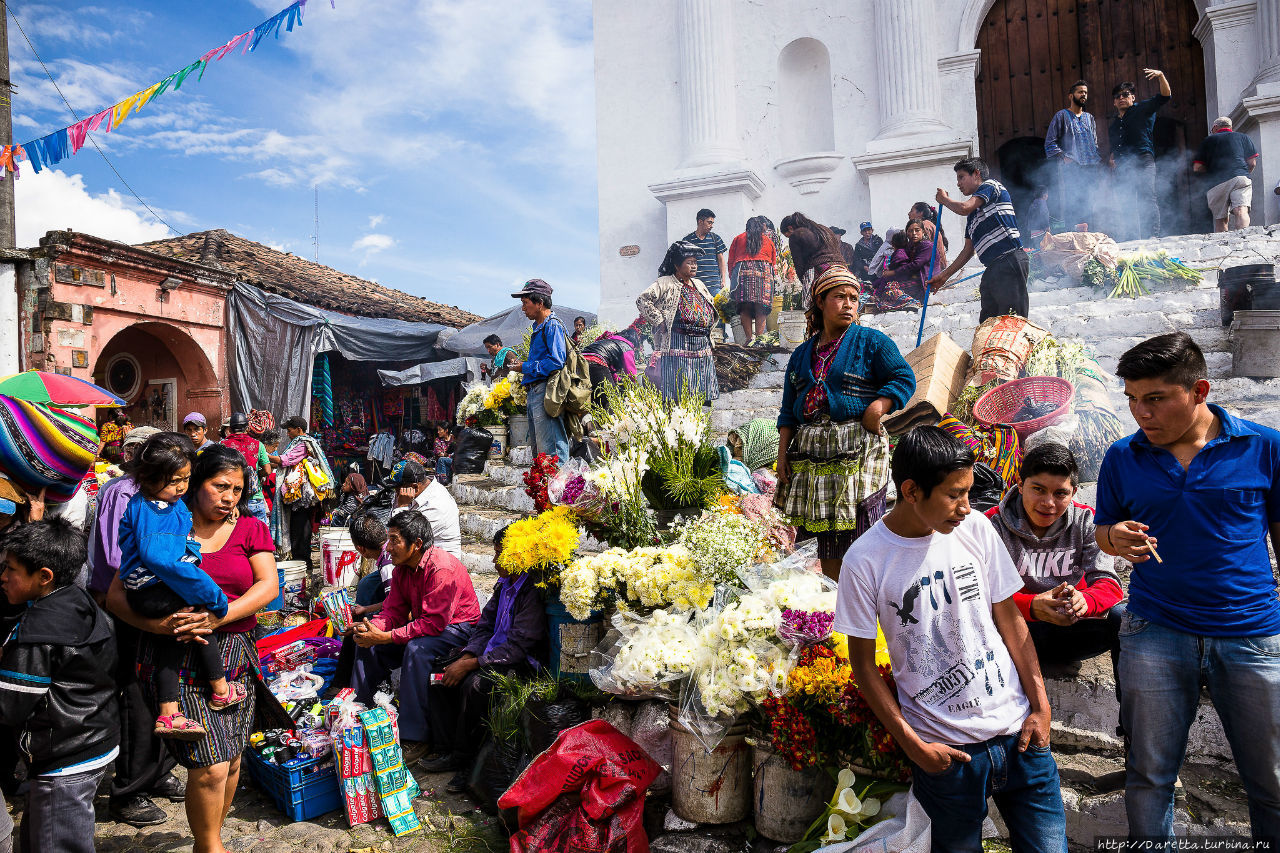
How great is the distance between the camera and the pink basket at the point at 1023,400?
4707 millimetres

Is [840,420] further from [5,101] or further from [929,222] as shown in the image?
[5,101]

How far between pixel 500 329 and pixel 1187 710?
48.0ft

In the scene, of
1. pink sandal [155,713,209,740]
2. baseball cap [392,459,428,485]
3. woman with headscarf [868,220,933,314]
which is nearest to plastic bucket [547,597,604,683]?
pink sandal [155,713,209,740]

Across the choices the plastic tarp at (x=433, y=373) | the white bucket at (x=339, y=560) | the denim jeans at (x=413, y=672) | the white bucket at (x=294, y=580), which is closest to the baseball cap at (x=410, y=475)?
the white bucket at (x=339, y=560)

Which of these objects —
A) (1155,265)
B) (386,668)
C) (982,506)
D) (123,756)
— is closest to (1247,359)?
(1155,265)

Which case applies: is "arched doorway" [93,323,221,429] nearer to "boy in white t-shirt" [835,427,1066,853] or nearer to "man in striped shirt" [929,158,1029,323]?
"man in striped shirt" [929,158,1029,323]

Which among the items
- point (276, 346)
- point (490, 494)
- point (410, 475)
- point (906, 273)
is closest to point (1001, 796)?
point (410, 475)

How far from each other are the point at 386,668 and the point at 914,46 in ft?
42.1

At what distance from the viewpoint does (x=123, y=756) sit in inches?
155

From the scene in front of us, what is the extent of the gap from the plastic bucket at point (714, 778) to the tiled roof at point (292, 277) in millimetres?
13943

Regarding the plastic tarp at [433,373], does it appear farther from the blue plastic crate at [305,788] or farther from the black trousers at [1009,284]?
the blue plastic crate at [305,788]

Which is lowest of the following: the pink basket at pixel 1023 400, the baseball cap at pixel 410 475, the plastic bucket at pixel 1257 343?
the baseball cap at pixel 410 475

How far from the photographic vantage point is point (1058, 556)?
2992 millimetres

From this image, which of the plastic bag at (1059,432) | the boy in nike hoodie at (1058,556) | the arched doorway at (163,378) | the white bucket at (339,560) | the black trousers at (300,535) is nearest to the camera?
the boy in nike hoodie at (1058,556)
